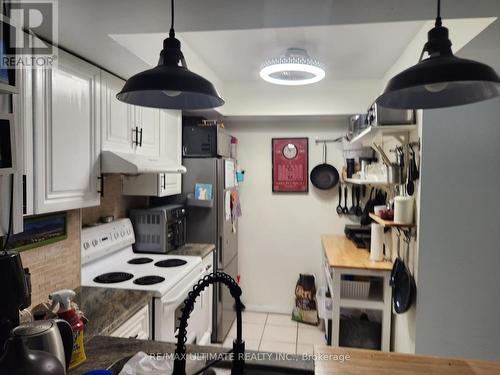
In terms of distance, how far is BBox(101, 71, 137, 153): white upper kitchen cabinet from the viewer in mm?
1884

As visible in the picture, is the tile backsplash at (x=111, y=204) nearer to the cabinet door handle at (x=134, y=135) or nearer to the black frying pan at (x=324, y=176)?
the cabinet door handle at (x=134, y=135)

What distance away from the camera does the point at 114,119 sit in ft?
6.48

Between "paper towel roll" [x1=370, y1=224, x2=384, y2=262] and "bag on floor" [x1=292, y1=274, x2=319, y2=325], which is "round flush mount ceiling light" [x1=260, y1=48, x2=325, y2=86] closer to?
"paper towel roll" [x1=370, y1=224, x2=384, y2=262]

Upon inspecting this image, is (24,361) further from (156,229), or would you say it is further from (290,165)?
(290,165)

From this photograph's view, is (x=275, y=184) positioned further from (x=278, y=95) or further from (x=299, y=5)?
(x=299, y=5)

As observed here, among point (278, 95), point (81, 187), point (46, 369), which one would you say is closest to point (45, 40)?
point (81, 187)

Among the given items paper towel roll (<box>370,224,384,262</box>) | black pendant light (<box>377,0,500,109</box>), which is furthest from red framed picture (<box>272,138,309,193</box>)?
black pendant light (<box>377,0,500,109</box>)

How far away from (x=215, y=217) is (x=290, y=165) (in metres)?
1.23

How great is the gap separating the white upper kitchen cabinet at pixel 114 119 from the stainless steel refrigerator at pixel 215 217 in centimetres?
86

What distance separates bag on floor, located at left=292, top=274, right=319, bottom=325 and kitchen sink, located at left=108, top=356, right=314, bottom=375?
2.50 m

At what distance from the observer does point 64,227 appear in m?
1.84

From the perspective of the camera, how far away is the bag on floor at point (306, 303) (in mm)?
3471

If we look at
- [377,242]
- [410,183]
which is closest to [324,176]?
[377,242]

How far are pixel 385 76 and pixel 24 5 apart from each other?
2.88 meters
